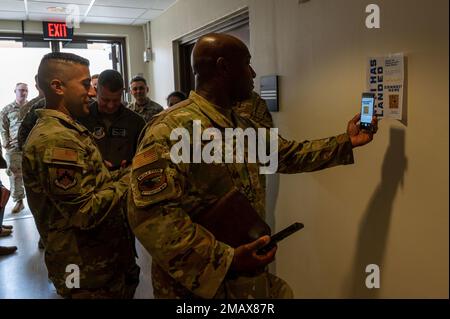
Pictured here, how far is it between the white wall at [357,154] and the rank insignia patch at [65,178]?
121cm

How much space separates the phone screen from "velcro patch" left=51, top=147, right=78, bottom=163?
1080 mm

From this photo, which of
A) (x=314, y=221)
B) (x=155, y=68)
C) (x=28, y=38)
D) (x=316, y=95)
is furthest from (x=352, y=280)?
(x=28, y=38)

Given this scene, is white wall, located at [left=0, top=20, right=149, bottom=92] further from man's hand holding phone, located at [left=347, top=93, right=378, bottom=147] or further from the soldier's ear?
man's hand holding phone, located at [left=347, top=93, right=378, bottom=147]

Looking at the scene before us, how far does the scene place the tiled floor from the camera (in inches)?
105

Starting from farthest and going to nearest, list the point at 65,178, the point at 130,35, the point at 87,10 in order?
the point at 130,35
the point at 87,10
the point at 65,178

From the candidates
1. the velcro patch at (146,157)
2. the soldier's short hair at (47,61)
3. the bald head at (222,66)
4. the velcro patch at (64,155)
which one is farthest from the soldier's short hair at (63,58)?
the velcro patch at (146,157)

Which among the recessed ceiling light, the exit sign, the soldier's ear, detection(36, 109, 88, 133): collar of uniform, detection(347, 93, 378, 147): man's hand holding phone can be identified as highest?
the recessed ceiling light

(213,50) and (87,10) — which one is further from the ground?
(87,10)

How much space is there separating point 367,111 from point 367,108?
0.02 m

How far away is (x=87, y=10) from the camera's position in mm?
4379

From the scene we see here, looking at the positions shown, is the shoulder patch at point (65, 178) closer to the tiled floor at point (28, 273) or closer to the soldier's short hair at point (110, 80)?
the soldier's short hair at point (110, 80)

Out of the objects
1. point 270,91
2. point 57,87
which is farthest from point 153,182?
point 270,91

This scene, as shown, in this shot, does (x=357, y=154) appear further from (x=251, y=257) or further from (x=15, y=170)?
(x=15, y=170)

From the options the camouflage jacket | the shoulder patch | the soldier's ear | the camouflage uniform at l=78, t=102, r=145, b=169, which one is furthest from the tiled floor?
the soldier's ear
